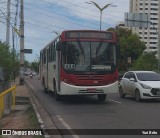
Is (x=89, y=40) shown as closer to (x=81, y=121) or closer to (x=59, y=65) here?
(x=59, y=65)

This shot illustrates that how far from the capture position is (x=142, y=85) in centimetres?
2130

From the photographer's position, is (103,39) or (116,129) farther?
(103,39)

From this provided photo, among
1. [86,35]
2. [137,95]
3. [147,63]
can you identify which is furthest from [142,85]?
[147,63]

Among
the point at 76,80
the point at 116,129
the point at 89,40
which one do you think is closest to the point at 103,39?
the point at 89,40

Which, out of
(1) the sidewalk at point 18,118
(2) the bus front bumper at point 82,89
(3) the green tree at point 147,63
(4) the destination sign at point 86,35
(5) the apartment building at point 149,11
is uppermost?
(5) the apartment building at point 149,11

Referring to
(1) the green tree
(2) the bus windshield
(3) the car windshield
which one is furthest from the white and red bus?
(1) the green tree

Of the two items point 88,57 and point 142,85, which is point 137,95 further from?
point 88,57

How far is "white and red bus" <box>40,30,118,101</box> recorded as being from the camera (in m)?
19.7

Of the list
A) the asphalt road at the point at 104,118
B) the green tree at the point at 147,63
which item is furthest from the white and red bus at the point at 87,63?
the green tree at the point at 147,63

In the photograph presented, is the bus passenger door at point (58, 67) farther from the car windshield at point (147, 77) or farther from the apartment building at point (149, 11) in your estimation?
the apartment building at point (149, 11)

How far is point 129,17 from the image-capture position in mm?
56781

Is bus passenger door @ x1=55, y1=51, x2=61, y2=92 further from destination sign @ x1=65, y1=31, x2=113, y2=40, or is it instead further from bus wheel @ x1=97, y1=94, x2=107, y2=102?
bus wheel @ x1=97, y1=94, x2=107, y2=102

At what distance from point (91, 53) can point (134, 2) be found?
8405cm

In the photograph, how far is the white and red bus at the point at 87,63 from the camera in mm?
19656
